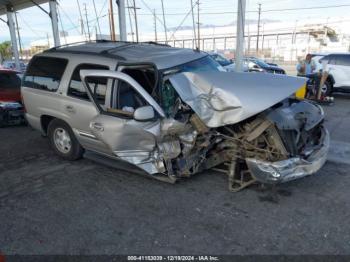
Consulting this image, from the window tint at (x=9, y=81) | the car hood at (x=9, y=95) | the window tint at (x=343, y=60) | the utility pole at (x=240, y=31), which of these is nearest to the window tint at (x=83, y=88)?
the car hood at (x=9, y=95)

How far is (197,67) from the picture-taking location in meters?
5.06

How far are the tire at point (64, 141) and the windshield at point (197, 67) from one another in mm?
2070

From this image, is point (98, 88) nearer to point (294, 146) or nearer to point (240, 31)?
point (294, 146)

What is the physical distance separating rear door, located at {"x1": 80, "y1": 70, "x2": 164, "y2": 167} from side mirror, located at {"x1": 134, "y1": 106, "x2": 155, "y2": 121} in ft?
0.31

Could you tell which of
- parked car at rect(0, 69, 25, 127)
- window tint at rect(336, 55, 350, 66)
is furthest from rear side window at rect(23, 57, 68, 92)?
window tint at rect(336, 55, 350, 66)

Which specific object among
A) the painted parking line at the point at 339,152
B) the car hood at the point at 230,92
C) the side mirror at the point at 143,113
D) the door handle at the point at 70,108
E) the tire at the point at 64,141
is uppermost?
the car hood at the point at 230,92

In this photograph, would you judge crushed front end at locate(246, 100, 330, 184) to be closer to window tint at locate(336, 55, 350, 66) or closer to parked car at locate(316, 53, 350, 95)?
parked car at locate(316, 53, 350, 95)

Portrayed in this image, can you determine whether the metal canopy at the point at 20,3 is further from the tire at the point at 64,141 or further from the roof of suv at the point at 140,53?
the tire at the point at 64,141

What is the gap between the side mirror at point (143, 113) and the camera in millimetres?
4047

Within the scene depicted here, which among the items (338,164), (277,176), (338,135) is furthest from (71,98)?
(338,135)

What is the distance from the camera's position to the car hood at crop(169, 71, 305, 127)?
393 centimetres

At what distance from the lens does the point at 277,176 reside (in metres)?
3.71

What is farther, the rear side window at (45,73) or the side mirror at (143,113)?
the rear side window at (45,73)

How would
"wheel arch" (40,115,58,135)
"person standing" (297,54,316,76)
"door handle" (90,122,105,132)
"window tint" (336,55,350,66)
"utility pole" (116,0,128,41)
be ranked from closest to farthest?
"door handle" (90,122,105,132) → "wheel arch" (40,115,58,135) → "utility pole" (116,0,128,41) → "window tint" (336,55,350,66) → "person standing" (297,54,316,76)
